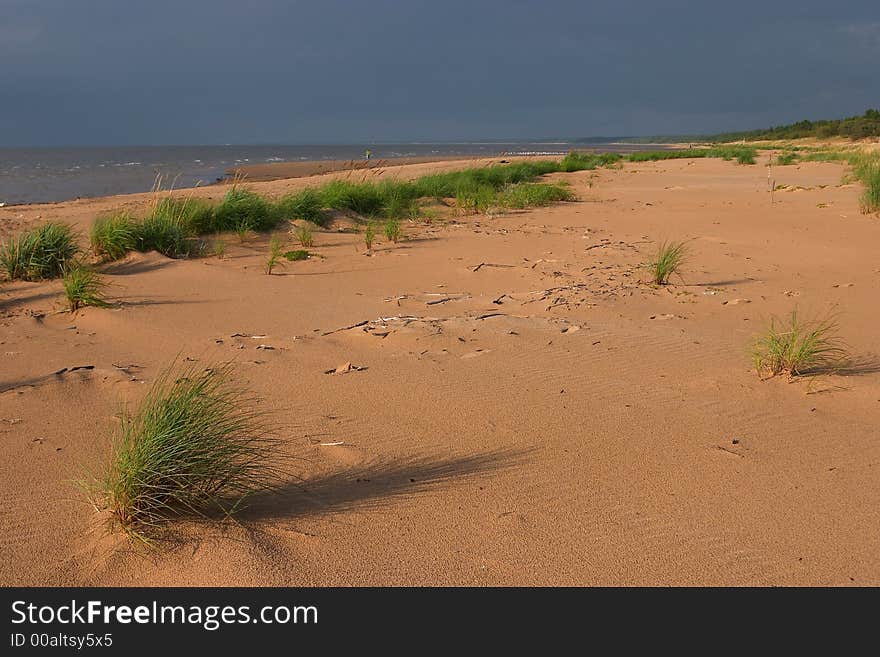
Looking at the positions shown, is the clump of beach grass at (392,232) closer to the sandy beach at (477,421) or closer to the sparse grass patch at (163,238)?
the sandy beach at (477,421)

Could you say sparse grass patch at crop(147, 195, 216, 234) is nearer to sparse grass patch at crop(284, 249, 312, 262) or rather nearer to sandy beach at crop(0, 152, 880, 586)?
sandy beach at crop(0, 152, 880, 586)

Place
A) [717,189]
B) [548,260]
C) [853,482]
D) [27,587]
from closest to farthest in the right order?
1. [27,587]
2. [853,482]
3. [548,260]
4. [717,189]

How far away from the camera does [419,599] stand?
227 cm

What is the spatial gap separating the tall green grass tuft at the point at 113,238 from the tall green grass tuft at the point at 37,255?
0.49 meters

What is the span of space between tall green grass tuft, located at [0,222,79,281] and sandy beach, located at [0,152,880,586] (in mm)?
320

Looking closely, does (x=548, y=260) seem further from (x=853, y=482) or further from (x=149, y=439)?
(x=149, y=439)

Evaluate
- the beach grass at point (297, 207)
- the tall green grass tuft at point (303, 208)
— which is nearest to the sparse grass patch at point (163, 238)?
the beach grass at point (297, 207)

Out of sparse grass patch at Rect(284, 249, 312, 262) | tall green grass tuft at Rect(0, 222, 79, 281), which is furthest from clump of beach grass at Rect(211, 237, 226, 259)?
tall green grass tuft at Rect(0, 222, 79, 281)

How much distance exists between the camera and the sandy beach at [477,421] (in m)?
2.45

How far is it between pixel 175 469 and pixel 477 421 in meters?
1.55

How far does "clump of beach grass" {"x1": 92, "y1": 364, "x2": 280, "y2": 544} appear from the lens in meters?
2.49

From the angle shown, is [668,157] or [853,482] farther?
[668,157]

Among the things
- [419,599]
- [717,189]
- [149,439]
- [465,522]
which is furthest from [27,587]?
[717,189]

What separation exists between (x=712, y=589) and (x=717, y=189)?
15776mm
